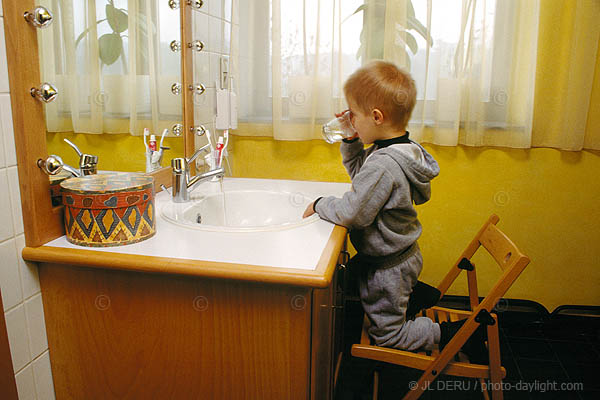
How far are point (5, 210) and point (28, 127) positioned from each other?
0.17 m

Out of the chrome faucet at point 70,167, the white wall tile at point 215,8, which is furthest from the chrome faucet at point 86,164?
the white wall tile at point 215,8

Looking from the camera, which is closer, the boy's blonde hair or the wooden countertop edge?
the wooden countertop edge

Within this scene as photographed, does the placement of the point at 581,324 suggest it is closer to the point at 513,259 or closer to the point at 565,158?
the point at 565,158

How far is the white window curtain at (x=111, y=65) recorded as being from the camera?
1.03 meters

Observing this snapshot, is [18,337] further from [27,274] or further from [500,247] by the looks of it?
[500,247]

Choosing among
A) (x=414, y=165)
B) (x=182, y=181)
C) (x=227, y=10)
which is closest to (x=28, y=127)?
(x=182, y=181)

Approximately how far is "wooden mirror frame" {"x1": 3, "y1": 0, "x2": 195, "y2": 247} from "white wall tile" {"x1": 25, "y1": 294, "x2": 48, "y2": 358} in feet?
0.44

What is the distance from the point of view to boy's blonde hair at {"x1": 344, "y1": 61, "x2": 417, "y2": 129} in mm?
1189

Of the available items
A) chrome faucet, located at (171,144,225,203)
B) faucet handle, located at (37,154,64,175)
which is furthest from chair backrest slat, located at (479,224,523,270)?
faucet handle, located at (37,154,64,175)

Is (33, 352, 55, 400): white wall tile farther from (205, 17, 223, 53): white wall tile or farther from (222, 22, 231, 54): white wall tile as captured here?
(222, 22, 231, 54): white wall tile

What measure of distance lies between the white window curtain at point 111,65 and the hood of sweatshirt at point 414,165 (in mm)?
729

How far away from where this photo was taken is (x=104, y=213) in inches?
38.3

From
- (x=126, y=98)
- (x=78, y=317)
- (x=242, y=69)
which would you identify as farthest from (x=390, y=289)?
(x=242, y=69)

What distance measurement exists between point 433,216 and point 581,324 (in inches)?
34.3
